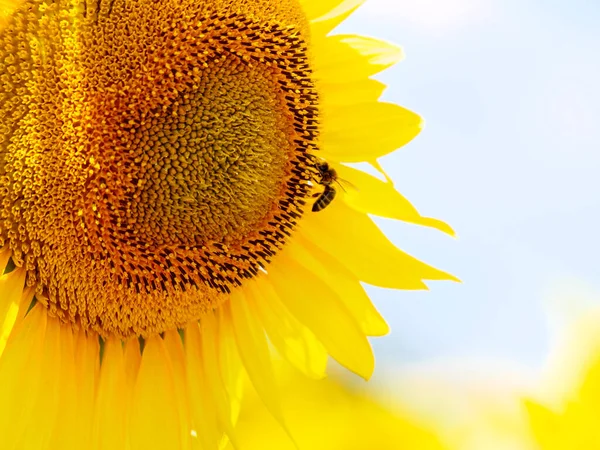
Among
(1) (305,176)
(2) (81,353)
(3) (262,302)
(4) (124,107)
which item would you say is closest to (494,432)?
(3) (262,302)

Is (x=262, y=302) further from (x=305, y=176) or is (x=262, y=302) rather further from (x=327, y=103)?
(x=327, y=103)

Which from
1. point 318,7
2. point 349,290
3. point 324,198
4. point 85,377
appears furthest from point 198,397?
point 318,7

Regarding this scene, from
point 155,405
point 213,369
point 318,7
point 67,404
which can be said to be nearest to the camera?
point 67,404

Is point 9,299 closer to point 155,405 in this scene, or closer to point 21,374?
point 21,374

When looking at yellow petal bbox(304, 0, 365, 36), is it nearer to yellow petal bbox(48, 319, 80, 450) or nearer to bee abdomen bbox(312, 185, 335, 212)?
bee abdomen bbox(312, 185, 335, 212)

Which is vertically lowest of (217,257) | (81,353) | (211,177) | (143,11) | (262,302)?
(81,353)
